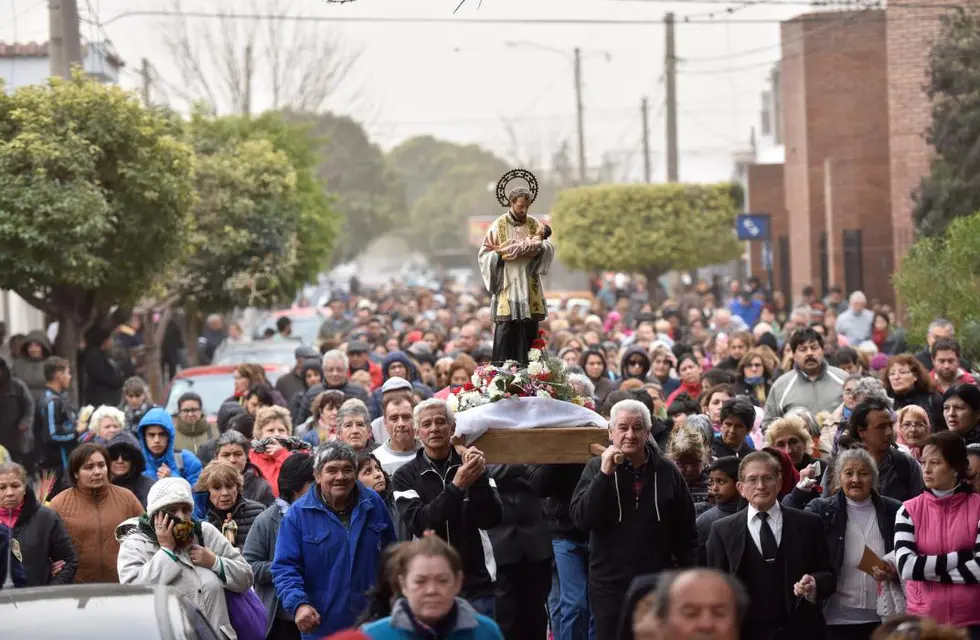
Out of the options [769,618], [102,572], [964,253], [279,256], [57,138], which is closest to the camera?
[769,618]

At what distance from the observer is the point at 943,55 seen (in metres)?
26.5

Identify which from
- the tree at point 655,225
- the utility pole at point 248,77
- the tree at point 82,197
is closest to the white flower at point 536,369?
the tree at point 82,197

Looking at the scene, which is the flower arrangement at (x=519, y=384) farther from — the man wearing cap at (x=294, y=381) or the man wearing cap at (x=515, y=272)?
the man wearing cap at (x=294, y=381)

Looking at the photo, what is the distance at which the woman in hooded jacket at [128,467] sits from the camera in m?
11.4

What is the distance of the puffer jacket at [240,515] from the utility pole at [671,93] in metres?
27.2

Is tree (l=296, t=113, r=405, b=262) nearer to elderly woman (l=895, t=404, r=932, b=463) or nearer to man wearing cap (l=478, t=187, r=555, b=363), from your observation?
elderly woman (l=895, t=404, r=932, b=463)

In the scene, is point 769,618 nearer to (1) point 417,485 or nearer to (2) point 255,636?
(1) point 417,485

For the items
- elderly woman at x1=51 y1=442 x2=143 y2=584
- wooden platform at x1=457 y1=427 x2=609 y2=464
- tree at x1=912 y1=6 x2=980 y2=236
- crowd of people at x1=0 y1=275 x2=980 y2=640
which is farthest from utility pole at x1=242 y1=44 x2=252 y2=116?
Answer: wooden platform at x1=457 y1=427 x2=609 y2=464

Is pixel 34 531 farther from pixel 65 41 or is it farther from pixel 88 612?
pixel 65 41

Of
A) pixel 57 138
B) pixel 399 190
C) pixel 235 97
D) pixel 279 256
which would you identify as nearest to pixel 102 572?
pixel 57 138

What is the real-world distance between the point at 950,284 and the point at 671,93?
2099 centimetres

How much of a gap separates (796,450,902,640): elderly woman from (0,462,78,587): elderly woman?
13.7 feet

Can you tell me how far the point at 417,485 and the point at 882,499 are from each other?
2419mm

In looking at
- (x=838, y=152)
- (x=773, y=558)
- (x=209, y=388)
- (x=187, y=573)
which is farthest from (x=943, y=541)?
(x=838, y=152)
